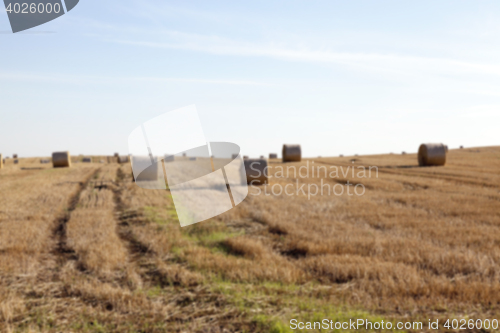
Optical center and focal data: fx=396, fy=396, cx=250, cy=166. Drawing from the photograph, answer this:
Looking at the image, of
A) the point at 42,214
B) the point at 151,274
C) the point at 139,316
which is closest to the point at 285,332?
the point at 139,316

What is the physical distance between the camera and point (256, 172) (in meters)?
16.7

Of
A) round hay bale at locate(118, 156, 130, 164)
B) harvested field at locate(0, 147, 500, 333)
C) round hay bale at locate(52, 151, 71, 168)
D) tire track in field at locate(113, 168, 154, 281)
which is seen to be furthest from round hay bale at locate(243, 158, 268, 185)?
round hay bale at locate(118, 156, 130, 164)

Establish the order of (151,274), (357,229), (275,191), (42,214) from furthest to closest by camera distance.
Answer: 1. (275,191)
2. (42,214)
3. (357,229)
4. (151,274)

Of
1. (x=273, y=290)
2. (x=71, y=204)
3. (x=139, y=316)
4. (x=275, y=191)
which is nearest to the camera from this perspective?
(x=139, y=316)

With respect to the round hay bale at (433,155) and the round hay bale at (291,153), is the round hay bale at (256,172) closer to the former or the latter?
the round hay bale at (433,155)

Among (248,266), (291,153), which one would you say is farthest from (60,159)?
(248,266)

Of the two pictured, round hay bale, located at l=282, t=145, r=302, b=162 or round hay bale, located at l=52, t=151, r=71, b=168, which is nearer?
round hay bale, located at l=282, t=145, r=302, b=162

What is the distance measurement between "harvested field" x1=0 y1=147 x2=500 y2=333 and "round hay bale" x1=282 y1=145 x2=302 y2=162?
1960cm

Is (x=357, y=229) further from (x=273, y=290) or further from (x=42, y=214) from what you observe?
(x=42, y=214)

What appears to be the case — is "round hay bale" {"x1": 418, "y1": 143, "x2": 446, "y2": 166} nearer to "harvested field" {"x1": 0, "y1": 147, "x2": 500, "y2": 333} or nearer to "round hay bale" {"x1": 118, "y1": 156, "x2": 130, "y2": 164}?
"harvested field" {"x1": 0, "y1": 147, "x2": 500, "y2": 333}

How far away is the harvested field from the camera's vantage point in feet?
14.4

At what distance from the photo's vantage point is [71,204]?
12.4 m

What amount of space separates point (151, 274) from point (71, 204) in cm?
770

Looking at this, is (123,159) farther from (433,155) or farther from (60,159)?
(433,155)
